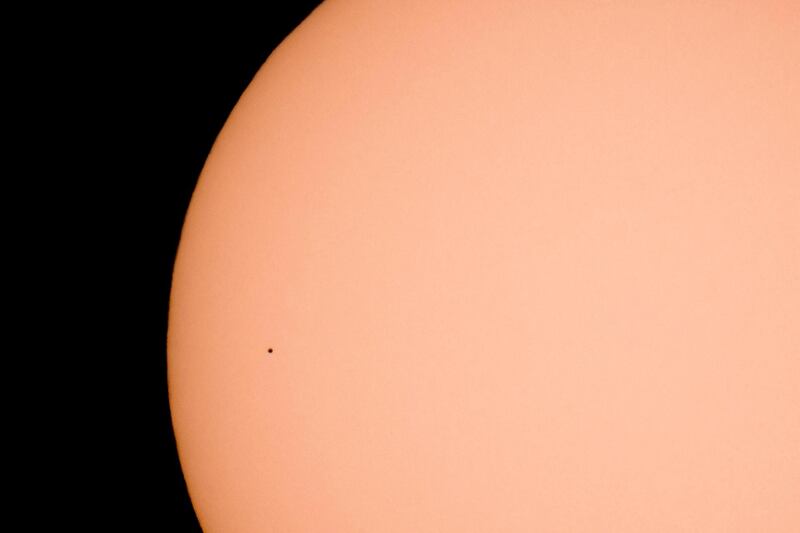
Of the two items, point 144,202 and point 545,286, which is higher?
point 144,202

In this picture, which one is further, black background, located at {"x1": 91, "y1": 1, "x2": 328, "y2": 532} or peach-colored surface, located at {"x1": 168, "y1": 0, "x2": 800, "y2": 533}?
black background, located at {"x1": 91, "y1": 1, "x2": 328, "y2": 532}

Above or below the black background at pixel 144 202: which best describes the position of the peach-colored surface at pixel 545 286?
below

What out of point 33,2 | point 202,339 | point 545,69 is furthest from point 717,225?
point 33,2

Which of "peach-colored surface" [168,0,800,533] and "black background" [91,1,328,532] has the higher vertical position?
"black background" [91,1,328,532]

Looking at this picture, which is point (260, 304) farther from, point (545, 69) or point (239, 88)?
point (239, 88)
